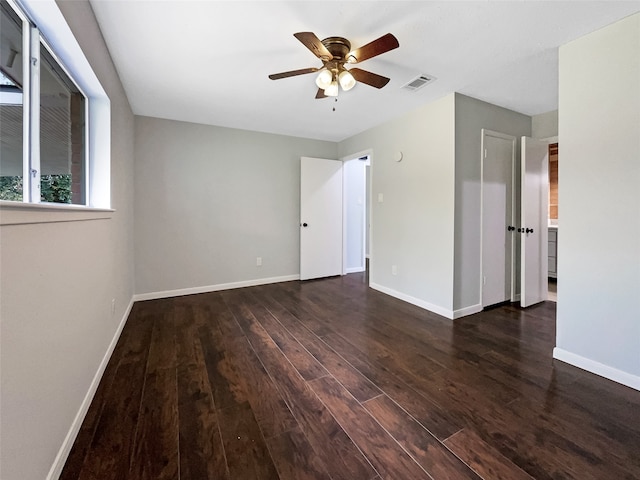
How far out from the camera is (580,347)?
2.01 meters

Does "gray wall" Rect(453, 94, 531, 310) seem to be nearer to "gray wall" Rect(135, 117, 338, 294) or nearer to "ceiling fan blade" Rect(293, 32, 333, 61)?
"ceiling fan blade" Rect(293, 32, 333, 61)

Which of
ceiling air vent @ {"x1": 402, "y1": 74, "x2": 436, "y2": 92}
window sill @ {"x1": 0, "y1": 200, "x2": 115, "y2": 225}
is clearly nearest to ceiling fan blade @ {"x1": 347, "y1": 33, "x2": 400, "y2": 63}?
ceiling air vent @ {"x1": 402, "y1": 74, "x2": 436, "y2": 92}

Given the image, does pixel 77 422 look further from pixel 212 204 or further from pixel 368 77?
pixel 212 204

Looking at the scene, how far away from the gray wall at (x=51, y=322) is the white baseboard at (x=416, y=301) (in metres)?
3.04

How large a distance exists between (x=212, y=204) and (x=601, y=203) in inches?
158

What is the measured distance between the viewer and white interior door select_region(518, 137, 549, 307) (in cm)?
325

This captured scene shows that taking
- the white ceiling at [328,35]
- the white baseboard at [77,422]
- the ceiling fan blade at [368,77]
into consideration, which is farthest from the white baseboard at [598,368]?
the white baseboard at [77,422]

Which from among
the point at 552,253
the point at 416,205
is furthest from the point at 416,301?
the point at 552,253

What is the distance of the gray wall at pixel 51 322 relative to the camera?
88cm

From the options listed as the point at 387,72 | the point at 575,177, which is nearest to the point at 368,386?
the point at 575,177

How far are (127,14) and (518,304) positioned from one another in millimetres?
4600

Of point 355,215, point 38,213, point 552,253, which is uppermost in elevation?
point 355,215

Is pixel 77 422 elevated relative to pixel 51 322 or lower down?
lower down

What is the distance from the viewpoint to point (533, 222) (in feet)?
11.0
